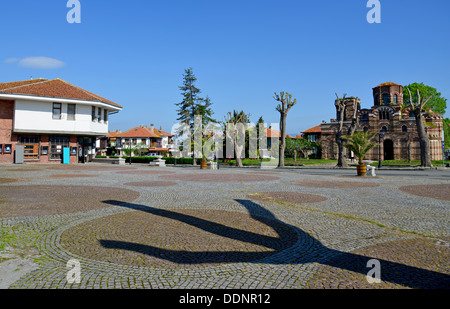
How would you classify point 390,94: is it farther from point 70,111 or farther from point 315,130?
point 70,111

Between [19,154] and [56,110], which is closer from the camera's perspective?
[19,154]

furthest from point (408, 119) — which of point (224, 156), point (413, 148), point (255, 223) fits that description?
point (255, 223)

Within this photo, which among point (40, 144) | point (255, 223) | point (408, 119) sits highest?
point (408, 119)

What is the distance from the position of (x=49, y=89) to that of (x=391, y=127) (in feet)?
174

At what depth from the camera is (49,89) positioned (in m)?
31.8

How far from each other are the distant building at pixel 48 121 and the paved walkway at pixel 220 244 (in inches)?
981

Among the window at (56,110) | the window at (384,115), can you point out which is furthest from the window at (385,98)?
the window at (56,110)

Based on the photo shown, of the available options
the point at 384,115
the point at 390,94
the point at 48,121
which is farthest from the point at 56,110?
the point at 390,94

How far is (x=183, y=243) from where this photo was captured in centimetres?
502

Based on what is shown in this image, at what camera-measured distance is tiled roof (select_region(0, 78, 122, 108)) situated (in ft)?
97.0

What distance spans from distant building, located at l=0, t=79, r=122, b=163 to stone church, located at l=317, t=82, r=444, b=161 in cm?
4146
